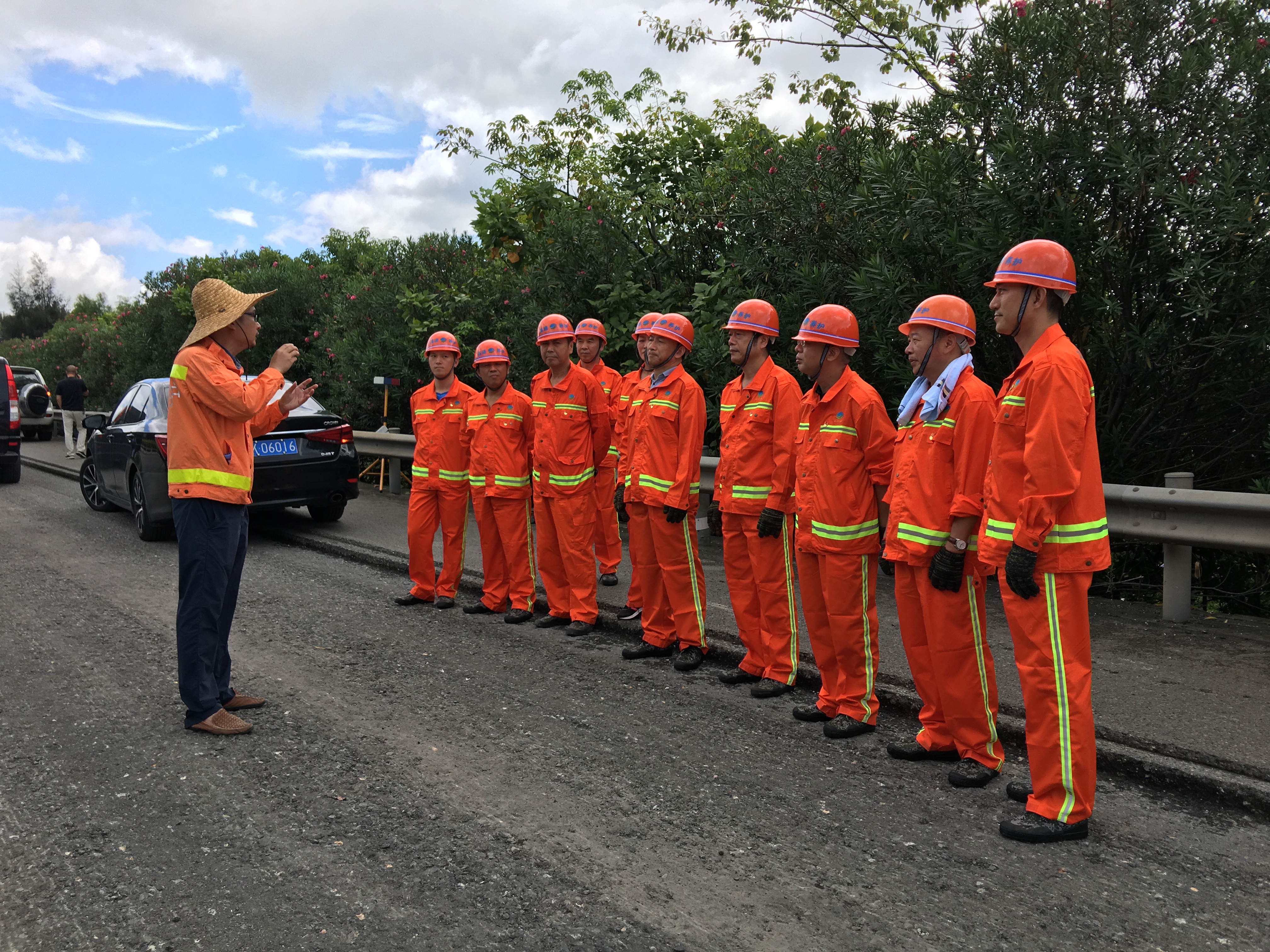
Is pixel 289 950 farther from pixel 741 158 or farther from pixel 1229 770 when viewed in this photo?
pixel 741 158

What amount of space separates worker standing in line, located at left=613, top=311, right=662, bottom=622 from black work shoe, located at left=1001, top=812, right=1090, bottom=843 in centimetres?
308

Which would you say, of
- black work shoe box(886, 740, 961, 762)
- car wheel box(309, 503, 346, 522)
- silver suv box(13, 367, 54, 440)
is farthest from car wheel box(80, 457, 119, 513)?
silver suv box(13, 367, 54, 440)

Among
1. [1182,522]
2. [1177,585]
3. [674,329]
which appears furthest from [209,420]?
[1177,585]

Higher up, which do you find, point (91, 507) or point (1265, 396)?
point (1265, 396)

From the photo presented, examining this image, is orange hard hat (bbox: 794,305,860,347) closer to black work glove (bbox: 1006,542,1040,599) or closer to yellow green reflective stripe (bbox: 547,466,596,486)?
black work glove (bbox: 1006,542,1040,599)

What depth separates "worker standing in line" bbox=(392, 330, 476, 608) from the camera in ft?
25.2

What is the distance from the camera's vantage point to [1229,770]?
4.22m

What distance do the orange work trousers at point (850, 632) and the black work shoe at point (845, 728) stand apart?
1.2 inches

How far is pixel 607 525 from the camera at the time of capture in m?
8.60

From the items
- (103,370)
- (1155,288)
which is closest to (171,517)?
(1155,288)

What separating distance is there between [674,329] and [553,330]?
113 cm

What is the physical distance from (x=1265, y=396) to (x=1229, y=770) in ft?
12.4

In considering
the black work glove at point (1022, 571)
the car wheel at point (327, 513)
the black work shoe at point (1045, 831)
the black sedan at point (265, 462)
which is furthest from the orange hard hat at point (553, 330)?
the car wheel at point (327, 513)

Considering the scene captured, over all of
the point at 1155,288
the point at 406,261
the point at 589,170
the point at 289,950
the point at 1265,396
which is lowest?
the point at 289,950
